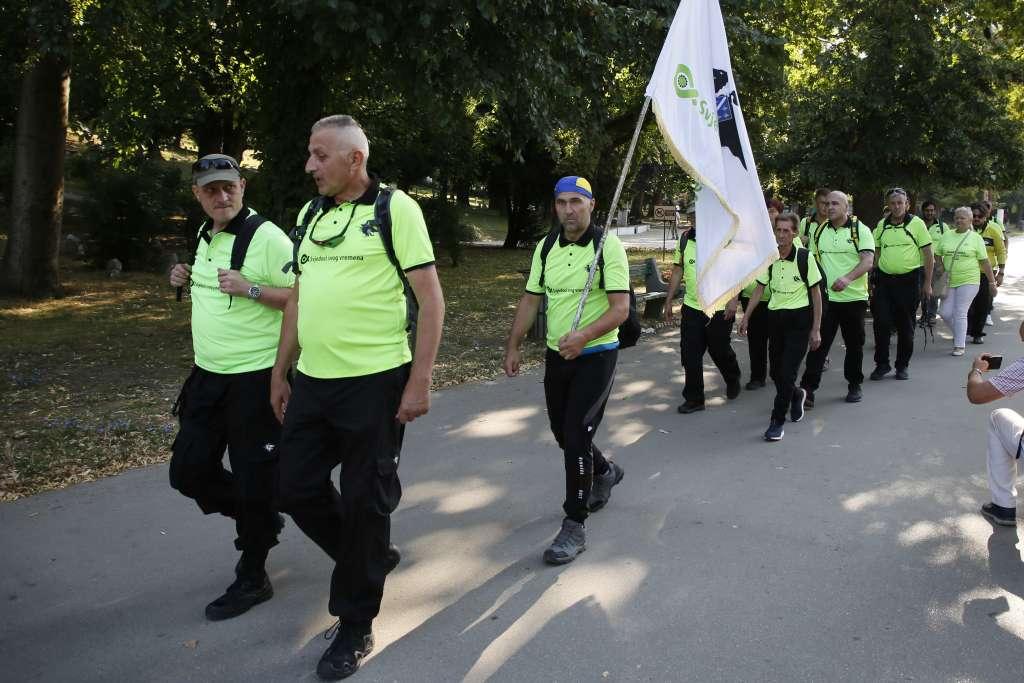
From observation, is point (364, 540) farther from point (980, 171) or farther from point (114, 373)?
point (980, 171)

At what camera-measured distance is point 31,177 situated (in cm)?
1296

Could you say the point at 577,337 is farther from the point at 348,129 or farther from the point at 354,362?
the point at 348,129

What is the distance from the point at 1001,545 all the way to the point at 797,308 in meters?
2.88

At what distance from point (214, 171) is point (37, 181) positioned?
10.8 metres

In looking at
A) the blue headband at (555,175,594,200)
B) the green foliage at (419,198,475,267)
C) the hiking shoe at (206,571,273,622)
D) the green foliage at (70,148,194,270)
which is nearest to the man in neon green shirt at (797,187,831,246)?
the blue headband at (555,175,594,200)

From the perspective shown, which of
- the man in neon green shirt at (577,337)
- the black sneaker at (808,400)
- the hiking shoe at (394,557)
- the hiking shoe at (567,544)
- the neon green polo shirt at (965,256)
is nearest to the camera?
the hiking shoe at (394,557)

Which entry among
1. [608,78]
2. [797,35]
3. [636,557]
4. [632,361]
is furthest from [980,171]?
[636,557]

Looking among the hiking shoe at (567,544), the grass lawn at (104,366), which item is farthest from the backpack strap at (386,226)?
the grass lawn at (104,366)

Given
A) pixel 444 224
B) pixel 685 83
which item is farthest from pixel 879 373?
pixel 444 224

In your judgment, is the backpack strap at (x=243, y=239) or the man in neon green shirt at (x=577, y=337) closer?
the backpack strap at (x=243, y=239)

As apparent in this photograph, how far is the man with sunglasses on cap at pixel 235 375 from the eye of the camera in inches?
151

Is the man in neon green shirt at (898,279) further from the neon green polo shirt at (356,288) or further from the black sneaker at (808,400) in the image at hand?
the neon green polo shirt at (356,288)

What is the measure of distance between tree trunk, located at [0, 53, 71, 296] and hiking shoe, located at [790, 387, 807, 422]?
35.6ft

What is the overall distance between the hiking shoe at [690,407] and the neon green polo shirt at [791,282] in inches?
41.3
